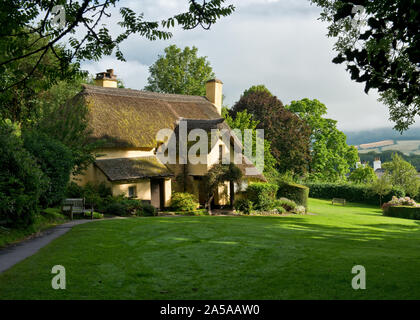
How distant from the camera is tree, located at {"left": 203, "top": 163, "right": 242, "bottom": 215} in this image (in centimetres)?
2891

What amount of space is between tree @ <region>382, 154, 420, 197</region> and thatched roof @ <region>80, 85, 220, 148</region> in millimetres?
29345

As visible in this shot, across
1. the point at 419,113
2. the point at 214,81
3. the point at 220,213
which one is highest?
the point at 214,81

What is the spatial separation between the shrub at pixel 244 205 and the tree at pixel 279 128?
2241 cm

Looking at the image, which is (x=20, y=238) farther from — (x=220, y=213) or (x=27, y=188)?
(x=220, y=213)

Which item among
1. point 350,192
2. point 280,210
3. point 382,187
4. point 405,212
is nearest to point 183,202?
point 280,210

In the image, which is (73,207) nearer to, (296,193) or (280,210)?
(280,210)

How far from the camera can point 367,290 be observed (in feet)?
21.0

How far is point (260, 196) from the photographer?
99.0 feet

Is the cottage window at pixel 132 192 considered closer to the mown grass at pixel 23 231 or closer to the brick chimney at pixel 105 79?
the mown grass at pixel 23 231

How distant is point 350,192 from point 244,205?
27.9 meters

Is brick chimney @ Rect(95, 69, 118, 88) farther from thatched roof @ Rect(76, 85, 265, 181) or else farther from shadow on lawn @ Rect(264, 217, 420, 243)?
shadow on lawn @ Rect(264, 217, 420, 243)

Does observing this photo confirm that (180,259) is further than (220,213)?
No

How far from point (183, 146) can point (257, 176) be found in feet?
24.7
